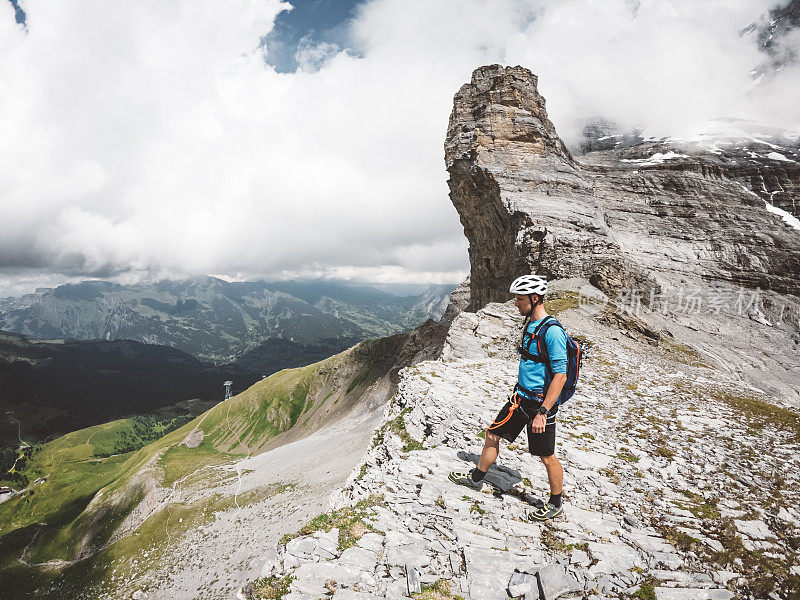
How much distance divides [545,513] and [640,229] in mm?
70725

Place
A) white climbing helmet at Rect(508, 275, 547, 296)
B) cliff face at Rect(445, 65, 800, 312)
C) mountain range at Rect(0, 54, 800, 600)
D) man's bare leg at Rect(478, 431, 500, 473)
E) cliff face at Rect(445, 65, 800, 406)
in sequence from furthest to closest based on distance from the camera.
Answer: cliff face at Rect(445, 65, 800, 312) < cliff face at Rect(445, 65, 800, 406) < man's bare leg at Rect(478, 431, 500, 473) < white climbing helmet at Rect(508, 275, 547, 296) < mountain range at Rect(0, 54, 800, 600)

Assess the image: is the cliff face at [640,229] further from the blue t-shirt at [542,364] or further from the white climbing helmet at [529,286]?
the blue t-shirt at [542,364]

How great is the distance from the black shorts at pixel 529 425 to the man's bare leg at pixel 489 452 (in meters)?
0.19

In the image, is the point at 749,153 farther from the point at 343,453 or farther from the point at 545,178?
the point at 343,453

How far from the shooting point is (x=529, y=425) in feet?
24.7

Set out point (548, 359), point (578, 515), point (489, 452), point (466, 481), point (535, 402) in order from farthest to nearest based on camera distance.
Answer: point (466, 481)
point (489, 452)
point (535, 402)
point (578, 515)
point (548, 359)

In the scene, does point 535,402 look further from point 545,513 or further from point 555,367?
point 545,513

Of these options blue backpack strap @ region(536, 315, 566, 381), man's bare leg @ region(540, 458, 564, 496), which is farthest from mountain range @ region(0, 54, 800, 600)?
blue backpack strap @ region(536, 315, 566, 381)

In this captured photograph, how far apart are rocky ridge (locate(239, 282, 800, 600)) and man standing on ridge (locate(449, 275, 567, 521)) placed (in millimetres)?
667

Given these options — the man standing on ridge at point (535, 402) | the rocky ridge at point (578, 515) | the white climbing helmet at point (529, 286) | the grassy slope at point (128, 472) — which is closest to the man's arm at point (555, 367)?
the man standing on ridge at point (535, 402)

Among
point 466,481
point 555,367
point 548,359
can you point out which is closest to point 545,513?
point 466,481

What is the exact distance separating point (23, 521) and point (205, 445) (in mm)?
57210

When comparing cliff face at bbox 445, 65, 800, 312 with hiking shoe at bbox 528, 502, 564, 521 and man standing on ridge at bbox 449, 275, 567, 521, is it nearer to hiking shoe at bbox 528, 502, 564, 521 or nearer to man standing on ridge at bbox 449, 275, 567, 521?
man standing on ridge at bbox 449, 275, 567, 521

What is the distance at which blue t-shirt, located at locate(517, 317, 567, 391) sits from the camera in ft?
23.0
